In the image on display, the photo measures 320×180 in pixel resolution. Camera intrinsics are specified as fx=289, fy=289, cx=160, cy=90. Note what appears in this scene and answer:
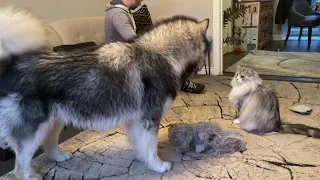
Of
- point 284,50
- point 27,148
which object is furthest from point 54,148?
point 284,50

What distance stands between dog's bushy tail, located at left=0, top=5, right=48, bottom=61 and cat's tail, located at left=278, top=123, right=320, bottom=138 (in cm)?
180

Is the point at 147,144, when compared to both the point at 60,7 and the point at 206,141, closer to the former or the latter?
the point at 206,141

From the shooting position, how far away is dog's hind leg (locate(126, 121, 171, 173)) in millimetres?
1680

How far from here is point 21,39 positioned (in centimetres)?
143

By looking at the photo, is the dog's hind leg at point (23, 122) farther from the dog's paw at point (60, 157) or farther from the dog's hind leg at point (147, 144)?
the dog's hind leg at point (147, 144)

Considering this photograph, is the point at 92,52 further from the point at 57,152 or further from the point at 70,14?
the point at 70,14

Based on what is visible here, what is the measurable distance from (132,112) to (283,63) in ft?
11.5

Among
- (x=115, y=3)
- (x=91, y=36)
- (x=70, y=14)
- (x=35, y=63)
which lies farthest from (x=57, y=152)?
(x=70, y=14)

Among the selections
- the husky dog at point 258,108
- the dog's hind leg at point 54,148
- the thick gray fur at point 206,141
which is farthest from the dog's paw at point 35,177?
the husky dog at point 258,108

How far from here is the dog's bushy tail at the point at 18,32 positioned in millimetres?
1373

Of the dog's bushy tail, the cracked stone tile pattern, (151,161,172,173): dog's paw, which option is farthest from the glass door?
the dog's bushy tail

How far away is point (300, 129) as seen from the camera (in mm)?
2164

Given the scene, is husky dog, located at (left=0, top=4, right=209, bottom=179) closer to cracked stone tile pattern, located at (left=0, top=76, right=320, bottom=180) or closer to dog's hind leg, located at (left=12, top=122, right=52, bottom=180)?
dog's hind leg, located at (left=12, top=122, right=52, bottom=180)

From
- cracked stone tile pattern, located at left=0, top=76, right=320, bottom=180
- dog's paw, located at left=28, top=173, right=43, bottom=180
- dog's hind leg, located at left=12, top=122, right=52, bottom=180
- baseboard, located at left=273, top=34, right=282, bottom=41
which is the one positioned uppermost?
dog's hind leg, located at left=12, top=122, right=52, bottom=180
